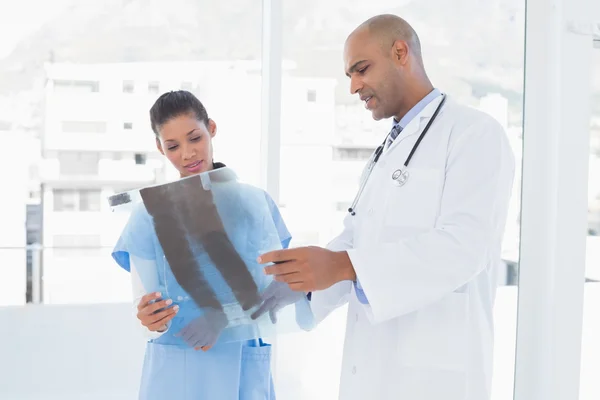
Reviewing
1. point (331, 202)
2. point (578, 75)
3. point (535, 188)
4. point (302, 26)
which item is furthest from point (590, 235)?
point (302, 26)

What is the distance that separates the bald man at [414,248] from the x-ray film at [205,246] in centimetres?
12

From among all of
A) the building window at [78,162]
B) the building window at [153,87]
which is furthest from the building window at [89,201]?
the building window at [153,87]

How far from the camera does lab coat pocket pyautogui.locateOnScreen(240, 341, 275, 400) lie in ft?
4.74

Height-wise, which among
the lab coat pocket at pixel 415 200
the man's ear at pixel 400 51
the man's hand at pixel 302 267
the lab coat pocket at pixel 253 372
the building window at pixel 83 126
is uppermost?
the man's ear at pixel 400 51

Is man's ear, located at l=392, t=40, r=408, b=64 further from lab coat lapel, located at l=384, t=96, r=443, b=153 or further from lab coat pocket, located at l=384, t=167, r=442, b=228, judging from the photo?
lab coat pocket, located at l=384, t=167, r=442, b=228

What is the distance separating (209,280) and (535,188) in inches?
66.8

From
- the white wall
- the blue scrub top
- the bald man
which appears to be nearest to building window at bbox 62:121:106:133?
the white wall

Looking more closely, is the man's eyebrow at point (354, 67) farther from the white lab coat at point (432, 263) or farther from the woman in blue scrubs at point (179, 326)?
the woman in blue scrubs at point (179, 326)

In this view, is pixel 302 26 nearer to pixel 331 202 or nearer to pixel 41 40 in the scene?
pixel 331 202

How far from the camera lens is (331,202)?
9.36 feet

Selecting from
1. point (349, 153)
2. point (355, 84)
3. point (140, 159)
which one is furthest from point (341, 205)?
point (355, 84)

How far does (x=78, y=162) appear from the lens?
10.2 ft

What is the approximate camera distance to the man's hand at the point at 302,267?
120 cm

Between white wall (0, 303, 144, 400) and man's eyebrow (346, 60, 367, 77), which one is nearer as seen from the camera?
man's eyebrow (346, 60, 367, 77)
